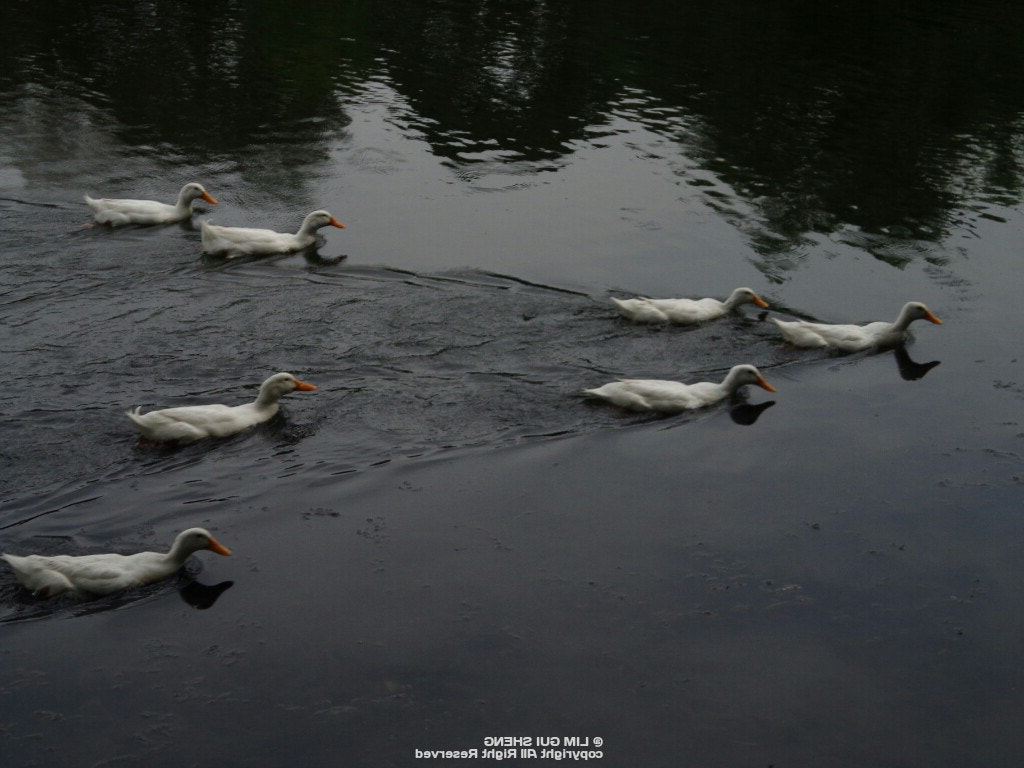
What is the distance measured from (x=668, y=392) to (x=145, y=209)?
9680mm

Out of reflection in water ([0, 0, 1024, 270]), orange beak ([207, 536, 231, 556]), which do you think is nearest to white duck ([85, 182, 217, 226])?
reflection in water ([0, 0, 1024, 270])

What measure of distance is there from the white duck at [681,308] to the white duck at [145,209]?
7.62m

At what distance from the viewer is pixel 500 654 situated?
10680mm

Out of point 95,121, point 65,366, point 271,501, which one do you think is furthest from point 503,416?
point 95,121

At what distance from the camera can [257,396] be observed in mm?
14945

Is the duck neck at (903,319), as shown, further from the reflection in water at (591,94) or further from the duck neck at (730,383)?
the duck neck at (730,383)

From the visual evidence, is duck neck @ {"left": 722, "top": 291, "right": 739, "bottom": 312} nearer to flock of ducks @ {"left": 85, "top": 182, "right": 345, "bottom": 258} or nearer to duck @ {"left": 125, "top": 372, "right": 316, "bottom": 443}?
duck @ {"left": 125, "top": 372, "right": 316, "bottom": 443}

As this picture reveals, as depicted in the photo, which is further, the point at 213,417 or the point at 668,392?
the point at 668,392

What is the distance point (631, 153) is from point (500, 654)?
53.5 feet

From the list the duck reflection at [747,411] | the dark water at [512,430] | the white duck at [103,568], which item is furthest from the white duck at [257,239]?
the white duck at [103,568]

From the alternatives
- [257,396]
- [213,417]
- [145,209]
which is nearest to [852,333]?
[257,396]

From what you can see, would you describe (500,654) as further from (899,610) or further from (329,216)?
(329,216)

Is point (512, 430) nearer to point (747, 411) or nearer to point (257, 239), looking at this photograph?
point (747, 411)

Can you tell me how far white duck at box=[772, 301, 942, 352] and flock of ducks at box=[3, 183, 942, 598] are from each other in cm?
1
